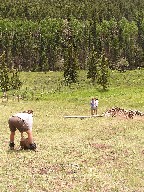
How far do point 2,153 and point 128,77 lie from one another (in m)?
101

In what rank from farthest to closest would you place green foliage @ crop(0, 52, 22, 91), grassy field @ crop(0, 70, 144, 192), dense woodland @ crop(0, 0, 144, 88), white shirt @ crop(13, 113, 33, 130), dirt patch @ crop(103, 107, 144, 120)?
1. dense woodland @ crop(0, 0, 144, 88)
2. green foliage @ crop(0, 52, 22, 91)
3. dirt patch @ crop(103, 107, 144, 120)
4. white shirt @ crop(13, 113, 33, 130)
5. grassy field @ crop(0, 70, 144, 192)

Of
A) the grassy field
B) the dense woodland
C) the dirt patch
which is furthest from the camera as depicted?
the dense woodland

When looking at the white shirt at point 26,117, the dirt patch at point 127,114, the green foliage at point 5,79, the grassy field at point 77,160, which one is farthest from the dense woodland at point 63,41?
the white shirt at point 26,117

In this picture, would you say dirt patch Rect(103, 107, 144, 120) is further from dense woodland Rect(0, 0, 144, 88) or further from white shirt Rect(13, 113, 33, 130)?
dense woodland Rect(0, 0, 144, 88)

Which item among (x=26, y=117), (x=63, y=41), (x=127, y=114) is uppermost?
(x=63, y=41)

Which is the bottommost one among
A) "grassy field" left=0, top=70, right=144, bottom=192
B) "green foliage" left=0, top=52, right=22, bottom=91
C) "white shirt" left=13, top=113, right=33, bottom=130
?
"green foliage" left=0, top=52, right=22, bottom=91

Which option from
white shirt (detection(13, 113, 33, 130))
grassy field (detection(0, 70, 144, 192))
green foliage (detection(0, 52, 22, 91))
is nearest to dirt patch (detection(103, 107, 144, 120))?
grassy field (detection(0, 70, 144, 192))

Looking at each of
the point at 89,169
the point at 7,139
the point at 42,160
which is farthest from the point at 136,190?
the point at 7,139

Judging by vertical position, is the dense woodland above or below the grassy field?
above

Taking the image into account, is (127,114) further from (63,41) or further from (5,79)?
(63,41)

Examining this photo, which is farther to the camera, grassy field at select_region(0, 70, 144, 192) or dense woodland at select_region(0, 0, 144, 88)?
dense woodland at select_region(0, 0, 144, 88)

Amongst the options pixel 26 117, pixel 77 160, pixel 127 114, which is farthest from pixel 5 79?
pixel 77 160

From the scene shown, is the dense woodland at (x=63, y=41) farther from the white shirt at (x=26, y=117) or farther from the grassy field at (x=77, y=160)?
the white shirt at (x=26, y=117)

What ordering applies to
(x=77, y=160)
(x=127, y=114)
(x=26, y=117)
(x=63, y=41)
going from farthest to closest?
(x=63, y=41) < (x=127, y=114) < (x=26, y=117) < (x=77, y=160)
